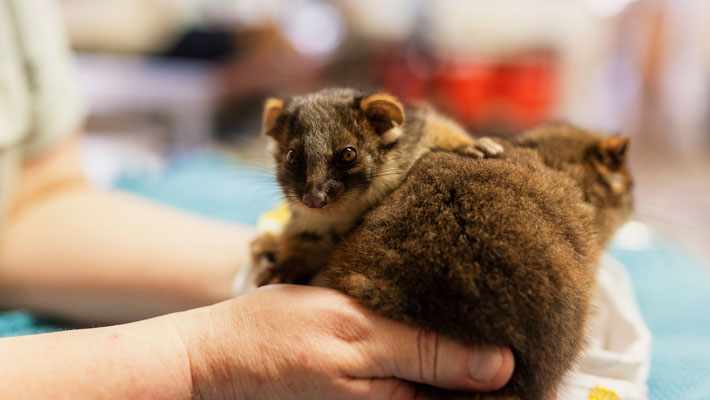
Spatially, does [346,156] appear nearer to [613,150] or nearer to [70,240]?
[613,150]

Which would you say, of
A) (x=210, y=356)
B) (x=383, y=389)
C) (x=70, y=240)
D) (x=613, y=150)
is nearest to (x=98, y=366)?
(x=210, y=356)

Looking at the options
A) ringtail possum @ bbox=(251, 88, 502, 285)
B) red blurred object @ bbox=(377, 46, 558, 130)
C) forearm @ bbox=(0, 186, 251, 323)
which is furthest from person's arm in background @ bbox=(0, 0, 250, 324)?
red blurred object @ bbox=(377, 46, 558, 130)

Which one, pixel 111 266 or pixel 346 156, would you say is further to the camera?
pixel 111 266

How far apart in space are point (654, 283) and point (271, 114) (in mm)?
1636

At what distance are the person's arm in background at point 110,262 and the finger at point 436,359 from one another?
74 cm

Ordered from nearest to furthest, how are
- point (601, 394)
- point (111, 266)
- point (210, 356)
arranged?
point (210, 356) → point (601, 394) → point (111, 266)

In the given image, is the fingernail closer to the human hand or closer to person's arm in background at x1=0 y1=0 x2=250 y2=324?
the human hand

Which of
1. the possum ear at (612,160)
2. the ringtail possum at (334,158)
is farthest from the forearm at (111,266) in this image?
the possum ear at (612,160)

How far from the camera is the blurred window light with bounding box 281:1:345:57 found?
594 cm

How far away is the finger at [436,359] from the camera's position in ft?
2.91

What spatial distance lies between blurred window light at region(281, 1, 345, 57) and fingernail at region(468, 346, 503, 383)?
5.33 m

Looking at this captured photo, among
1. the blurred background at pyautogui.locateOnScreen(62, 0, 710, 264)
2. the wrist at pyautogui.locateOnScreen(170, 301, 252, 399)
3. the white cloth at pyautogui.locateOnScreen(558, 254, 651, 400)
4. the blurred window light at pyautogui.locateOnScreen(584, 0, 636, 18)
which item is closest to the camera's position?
the wrist at pyautogui.locateOnScreen(170, 301, 252, 399)

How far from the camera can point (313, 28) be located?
6023 mm

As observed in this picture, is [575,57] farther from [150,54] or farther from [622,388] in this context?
[622,388]
